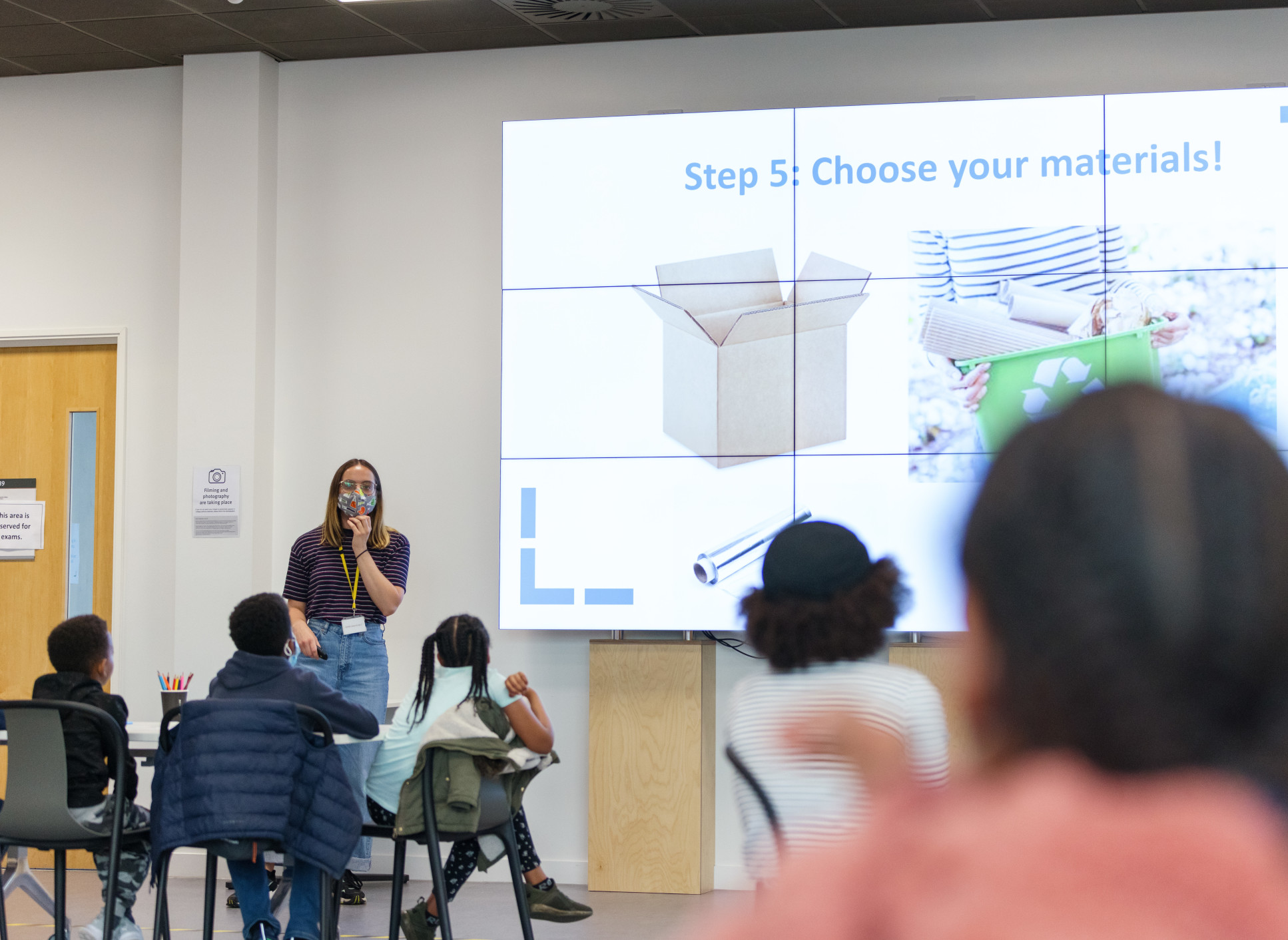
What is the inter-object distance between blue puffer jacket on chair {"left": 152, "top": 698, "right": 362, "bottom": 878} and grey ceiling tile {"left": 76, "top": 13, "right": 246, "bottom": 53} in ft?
10.5

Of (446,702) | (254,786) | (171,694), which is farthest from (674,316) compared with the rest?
(254,786)

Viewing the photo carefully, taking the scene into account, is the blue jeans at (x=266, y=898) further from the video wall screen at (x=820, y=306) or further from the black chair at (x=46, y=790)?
the video wall screen at (x=820, y=306)

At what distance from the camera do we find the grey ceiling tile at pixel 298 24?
5.51 meters

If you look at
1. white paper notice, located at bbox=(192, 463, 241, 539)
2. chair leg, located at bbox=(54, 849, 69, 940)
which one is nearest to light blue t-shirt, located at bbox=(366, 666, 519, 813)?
chair leg, located at bbox=(54, 849, 69, 940)

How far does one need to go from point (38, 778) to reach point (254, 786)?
72cm

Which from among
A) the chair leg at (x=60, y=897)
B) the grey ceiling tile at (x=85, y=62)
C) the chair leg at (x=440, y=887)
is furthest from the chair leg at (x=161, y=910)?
the grey ceiling tile at (x=85, y=62)

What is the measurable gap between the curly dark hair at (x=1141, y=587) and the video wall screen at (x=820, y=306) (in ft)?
14.5

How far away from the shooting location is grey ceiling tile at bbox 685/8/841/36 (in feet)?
18.0

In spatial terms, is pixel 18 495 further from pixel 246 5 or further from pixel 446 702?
pixel 446 702

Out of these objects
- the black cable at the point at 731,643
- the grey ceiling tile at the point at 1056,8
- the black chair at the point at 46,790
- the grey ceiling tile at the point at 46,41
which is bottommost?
the black chair at the point at 46,790

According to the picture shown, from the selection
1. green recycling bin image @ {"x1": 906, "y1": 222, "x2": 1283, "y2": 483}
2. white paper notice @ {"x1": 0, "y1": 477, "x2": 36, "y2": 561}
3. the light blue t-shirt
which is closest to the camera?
the light blue t-shirt

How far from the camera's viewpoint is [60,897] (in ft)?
12.9

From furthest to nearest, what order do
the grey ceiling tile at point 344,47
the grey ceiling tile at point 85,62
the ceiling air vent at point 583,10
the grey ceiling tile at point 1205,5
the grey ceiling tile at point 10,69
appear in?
the grey ceiling tile at point 10,69 → the grey ceiling tile at point 85,62 → the grey ceiling tile at point 344,47 → the ceiling air vent at point 583,10 → the grey ceiling tile at point 1205,5

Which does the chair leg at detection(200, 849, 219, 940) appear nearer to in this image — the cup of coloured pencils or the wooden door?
the cup of coloured pencils
